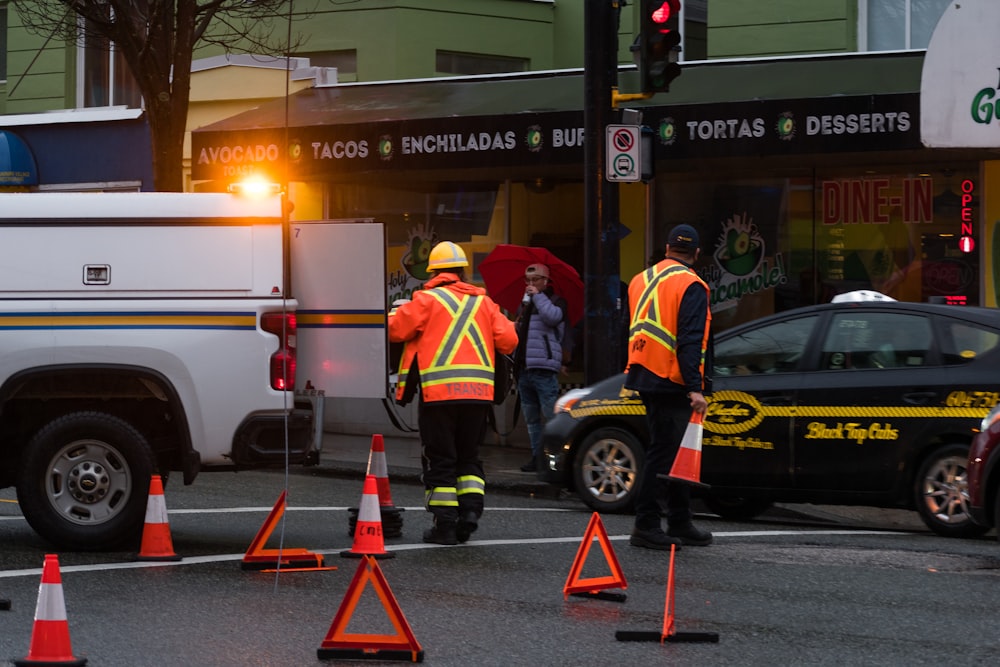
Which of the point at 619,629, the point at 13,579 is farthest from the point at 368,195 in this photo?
the point at 619,629

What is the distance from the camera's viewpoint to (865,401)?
11.0 metres

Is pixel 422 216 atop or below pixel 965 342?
atop

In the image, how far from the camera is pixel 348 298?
9.95 m

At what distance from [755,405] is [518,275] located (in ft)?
16.4

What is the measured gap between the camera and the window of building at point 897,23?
16442mm

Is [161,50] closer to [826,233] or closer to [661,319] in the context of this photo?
[826,233]

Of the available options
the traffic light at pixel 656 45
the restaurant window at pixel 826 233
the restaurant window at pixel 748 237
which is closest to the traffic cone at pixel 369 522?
the traffic light at pixel 656 45

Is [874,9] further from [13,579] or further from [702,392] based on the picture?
[13,579]

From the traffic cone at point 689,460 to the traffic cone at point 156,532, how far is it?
9.04ft

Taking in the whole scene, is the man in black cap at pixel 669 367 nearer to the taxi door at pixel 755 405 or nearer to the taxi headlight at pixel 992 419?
the taxi door at pixel 755 405

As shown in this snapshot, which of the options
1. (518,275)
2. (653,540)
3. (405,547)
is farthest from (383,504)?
(518,275)

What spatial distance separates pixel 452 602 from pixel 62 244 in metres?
3.23

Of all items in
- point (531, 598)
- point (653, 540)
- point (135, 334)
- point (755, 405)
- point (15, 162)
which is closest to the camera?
point (531, 598)

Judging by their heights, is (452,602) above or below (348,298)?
below
